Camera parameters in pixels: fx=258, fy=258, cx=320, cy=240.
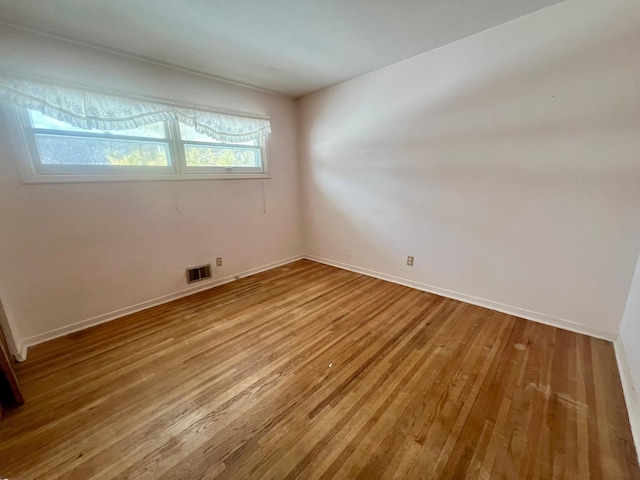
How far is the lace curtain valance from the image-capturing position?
6.07 feet

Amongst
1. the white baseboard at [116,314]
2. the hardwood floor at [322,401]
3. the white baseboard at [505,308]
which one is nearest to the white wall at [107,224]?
the white baseboard at [116,314]

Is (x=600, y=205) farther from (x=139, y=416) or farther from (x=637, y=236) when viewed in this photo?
(x=139, y=416)

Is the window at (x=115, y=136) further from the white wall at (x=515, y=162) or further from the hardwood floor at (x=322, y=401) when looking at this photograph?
the white wall at (x=515, y=162)

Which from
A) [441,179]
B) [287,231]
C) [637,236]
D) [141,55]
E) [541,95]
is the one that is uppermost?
[141,55]

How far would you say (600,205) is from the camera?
6.16 ft

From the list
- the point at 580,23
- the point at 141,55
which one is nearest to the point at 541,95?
the point at 580,23

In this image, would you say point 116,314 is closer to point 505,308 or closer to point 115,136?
point 115,136

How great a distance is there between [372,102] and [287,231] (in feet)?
6.82

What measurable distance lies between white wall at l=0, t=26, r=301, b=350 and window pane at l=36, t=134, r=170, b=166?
19 cm

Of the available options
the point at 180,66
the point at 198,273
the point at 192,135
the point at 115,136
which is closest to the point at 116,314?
the point at 198,273

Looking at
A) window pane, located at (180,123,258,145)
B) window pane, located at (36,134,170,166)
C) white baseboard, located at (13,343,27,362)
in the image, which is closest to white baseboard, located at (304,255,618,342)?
window pane, located at (180,123,258,145)

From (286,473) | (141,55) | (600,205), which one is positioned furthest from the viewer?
(141,55)

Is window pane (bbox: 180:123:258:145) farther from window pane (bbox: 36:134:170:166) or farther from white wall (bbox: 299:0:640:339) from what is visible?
white wall (bbox: 299:0:640:339)

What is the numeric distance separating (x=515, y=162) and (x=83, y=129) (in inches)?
142
